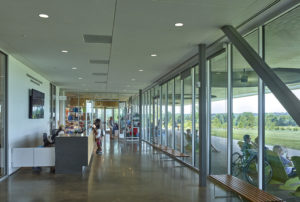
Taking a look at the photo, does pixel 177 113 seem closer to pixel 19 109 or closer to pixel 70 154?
pixel 70 154

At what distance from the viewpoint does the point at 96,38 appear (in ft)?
19.3

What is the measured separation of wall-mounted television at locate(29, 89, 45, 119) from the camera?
8.94 metres

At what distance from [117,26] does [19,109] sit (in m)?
4.77

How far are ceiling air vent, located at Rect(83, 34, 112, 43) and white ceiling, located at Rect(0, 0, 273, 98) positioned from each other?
13 centimetres

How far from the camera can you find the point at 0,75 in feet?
21.9

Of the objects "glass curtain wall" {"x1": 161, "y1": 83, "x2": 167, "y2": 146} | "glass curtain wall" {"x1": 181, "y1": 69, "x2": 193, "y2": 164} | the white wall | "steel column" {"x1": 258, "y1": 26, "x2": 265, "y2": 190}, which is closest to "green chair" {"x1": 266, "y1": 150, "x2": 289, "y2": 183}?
"steel column" {"x1": 258, "y1": 26, "x2": 265, "y2": 190}

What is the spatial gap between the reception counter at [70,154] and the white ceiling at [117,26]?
2414 mm

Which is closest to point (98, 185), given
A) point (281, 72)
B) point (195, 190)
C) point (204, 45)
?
point (195, 190)

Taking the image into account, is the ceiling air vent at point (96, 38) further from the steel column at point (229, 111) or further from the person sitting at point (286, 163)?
the person sitting at point (286, 163)

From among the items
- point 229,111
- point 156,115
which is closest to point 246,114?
point 229,111

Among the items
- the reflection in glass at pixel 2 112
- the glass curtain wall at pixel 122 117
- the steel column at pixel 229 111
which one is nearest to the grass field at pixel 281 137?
the steel column at pixel 229 111

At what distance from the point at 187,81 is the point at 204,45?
282cm

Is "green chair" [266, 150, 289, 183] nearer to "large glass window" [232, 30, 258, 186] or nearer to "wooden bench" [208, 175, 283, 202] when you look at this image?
"large glass window" [232, 30, 258, 186]

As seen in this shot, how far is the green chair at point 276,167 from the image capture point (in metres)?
4.33
